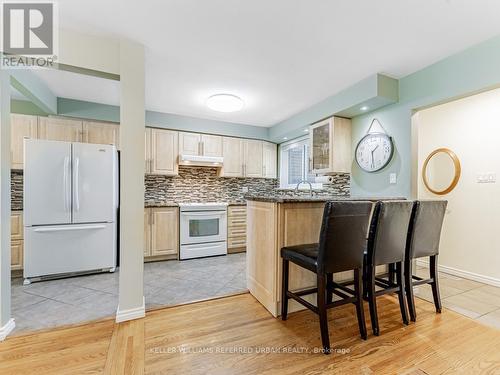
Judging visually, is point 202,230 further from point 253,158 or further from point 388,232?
point 388,232

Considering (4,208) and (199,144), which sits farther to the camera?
(199,144)

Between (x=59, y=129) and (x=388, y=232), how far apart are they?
417 centimetres

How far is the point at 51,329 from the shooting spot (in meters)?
1.89

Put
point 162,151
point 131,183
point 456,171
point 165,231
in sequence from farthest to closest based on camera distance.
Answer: point 162,151, point 165,231, point 456,171, point 131,183

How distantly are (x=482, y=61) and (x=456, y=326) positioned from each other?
2241 mm

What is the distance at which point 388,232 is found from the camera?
6.33 ft

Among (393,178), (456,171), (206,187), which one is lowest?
(206,187)

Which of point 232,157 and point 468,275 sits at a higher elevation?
point 232,157

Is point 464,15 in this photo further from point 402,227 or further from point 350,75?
point 402,227

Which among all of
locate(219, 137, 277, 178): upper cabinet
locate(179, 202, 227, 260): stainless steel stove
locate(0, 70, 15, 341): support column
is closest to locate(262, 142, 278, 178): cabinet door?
locate(219, 137, 277, 178): upper cabinet

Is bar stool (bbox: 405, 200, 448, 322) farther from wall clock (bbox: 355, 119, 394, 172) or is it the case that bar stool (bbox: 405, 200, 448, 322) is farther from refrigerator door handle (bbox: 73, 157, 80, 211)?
refrigerator door handle (bbox: 73, 157, 80, 211)

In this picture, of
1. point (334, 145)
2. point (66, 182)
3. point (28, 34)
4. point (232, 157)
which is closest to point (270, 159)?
point (232, 157)

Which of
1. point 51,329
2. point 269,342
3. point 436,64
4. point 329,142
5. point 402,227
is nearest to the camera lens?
point 269,342

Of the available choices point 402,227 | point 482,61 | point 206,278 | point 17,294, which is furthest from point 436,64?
point 17,294
